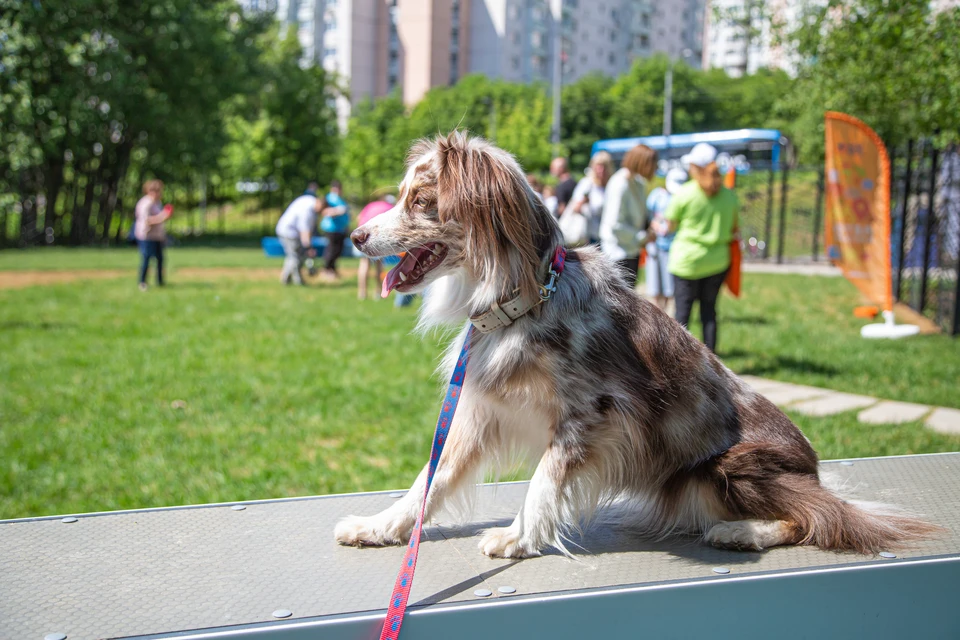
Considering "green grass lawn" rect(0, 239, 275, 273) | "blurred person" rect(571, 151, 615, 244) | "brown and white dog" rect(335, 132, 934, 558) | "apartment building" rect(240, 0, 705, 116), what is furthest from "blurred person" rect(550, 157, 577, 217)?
"apartment building" rect(240, 0, 705, 116)

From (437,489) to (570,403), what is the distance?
637 mm

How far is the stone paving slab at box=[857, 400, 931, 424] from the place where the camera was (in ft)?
22.0

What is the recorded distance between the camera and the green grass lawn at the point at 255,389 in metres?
5.52

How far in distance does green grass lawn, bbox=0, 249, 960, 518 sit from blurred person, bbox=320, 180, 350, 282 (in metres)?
4.83

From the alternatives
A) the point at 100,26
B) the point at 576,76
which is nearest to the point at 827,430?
the point at 100,26

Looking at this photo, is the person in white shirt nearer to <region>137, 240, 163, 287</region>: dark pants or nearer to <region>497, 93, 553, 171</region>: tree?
<region>137, 240, 163, 287</region>: dark pants

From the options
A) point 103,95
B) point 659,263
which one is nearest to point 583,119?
point 103,95

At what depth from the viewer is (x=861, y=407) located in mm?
7180

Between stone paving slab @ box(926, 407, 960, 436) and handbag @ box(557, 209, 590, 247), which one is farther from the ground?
handbag @ box(557, 209, 590, 247)

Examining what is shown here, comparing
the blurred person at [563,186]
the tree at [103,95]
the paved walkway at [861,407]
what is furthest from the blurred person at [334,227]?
the tree at [103,95]

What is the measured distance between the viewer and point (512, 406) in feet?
8.99

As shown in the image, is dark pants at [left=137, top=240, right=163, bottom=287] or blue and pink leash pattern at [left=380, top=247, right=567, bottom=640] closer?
blue and pink leash pattern at [left=380, top=247, right=567, bottom=640]

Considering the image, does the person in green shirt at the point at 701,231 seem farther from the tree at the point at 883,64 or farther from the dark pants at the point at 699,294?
the tree at the point at 883,64

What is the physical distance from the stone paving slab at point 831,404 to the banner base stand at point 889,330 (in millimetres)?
3648
